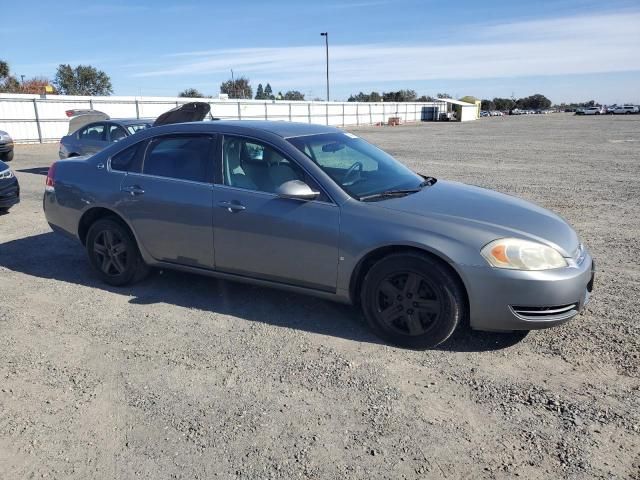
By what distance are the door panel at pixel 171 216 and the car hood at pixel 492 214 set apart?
1.56 m

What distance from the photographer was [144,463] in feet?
8.75

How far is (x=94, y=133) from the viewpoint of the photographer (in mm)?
12211

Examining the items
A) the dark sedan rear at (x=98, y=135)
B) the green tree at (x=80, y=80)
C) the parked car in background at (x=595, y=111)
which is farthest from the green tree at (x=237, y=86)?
the dark sedan rear at (x=98, y=135)

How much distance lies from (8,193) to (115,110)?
23.3m

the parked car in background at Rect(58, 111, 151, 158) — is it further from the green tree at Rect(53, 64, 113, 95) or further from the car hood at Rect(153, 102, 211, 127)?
the green tree at Rect(53, 64, 113, 95)

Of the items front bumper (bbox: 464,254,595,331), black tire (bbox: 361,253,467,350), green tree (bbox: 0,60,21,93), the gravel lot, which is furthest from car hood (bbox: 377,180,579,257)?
Result: green tree (bbox: 0,60,21,93)

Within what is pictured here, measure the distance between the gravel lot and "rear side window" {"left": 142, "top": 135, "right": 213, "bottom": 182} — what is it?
1136 mm

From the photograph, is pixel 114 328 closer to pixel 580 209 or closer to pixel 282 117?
pixel 580 209

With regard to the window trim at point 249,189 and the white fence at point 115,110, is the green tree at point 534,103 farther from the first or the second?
the window trim at point 249,189

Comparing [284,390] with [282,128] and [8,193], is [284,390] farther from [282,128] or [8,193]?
[8,193]

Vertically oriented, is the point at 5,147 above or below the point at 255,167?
below

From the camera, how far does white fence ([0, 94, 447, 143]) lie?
25.0 metres

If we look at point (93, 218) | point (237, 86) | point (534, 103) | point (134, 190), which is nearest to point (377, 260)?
point (134, 190)

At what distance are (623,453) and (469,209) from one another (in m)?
1.93
